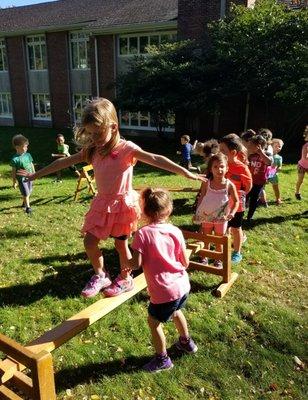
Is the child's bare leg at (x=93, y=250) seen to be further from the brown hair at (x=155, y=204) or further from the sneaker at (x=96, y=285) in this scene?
the brown hair at (x=155, y=204)

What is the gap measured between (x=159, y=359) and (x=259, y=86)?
1439cm

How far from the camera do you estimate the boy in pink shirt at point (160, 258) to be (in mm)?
3229

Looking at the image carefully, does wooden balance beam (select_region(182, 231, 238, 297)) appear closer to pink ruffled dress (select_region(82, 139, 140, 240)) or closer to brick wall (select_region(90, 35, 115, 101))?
pink ruffled dress (select_region(82, 139, 140, 240))

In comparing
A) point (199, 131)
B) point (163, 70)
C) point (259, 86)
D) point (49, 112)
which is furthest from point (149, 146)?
point (49, 112)

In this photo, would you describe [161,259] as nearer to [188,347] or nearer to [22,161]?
[188,347]

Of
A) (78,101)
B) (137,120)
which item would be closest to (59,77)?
(78,101)

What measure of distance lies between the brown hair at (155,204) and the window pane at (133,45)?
21.3m

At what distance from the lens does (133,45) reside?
22828mm

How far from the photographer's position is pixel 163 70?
55.0 feet

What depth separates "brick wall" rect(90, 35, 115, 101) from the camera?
23.4 m

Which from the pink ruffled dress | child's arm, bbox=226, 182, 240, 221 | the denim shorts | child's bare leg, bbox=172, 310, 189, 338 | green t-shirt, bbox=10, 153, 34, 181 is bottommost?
child's bare leg, bbox=172, 310, 189, 338

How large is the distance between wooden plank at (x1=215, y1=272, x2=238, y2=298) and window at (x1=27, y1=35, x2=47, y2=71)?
25.8 metres

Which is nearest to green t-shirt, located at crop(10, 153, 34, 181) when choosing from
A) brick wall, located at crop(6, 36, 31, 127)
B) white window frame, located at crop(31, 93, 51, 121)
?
white window frame, located at crop(31, 93, 51, 121)

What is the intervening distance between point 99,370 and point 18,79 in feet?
94.9
